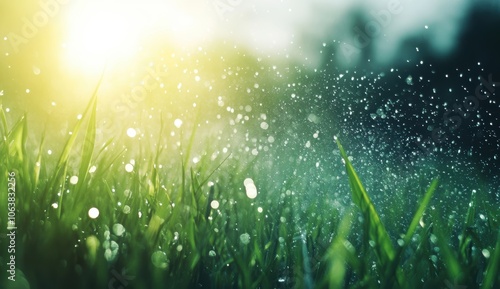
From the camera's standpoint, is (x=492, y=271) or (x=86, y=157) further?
(x=86, y=157)

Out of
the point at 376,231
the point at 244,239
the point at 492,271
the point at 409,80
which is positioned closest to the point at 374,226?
the point at 376,231

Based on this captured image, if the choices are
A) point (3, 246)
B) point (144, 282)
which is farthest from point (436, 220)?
point (3, 246)

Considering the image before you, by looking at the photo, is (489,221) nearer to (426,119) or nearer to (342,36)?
(426,119)

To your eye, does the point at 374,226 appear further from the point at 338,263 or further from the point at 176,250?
the point at 176,250

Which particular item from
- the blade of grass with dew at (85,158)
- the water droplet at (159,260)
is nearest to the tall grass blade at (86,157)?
the blade of grass with dew at (85,158)

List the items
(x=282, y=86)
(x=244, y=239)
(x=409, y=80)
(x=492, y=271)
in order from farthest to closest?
(x=409, y=80) → (x=282, y=86) → (x=244, y=239) → (x=492, y=271)

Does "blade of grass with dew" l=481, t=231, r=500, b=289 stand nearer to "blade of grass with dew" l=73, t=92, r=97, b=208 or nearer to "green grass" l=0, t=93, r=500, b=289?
"green grass" l=0, t=93, r=500, b=289

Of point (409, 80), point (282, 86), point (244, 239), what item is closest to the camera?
point (244, 239)

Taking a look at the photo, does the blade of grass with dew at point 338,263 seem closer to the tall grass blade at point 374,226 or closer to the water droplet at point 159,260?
the tall grass blade at point 374,226
